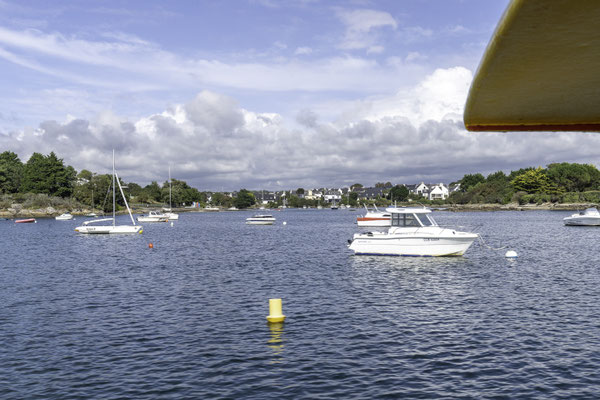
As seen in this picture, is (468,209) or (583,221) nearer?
(583,221)

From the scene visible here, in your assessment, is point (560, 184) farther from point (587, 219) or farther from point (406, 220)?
point (406, 220)

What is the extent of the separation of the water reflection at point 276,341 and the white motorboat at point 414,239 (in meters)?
19.7

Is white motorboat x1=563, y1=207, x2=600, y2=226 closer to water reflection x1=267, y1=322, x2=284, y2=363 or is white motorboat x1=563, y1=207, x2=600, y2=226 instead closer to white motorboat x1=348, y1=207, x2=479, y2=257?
white motorboat x1=348, y1=207, x2=479, y2=257

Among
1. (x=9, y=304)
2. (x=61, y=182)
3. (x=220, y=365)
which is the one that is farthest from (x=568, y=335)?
(x=61, y=182)

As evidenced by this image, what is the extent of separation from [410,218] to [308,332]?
2187cm

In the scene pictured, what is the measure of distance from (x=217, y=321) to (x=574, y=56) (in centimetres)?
1837

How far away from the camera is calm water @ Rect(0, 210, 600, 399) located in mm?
12922

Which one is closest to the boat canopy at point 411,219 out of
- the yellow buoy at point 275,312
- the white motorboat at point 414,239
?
the white motorboat at point 414,239

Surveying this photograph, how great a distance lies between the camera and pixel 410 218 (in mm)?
37656

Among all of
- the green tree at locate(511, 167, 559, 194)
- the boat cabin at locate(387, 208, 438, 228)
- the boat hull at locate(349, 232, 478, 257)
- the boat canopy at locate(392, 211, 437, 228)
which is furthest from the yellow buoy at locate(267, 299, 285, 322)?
the green tree at locate(511, 167, 559, 194)

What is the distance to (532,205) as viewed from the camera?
177 meters

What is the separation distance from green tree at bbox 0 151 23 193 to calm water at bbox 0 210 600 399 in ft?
466

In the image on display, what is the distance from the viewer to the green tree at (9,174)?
15470 centimetres

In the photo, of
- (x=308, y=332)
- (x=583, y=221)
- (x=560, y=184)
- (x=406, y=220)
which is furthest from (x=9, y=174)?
(x=560, y=184)
